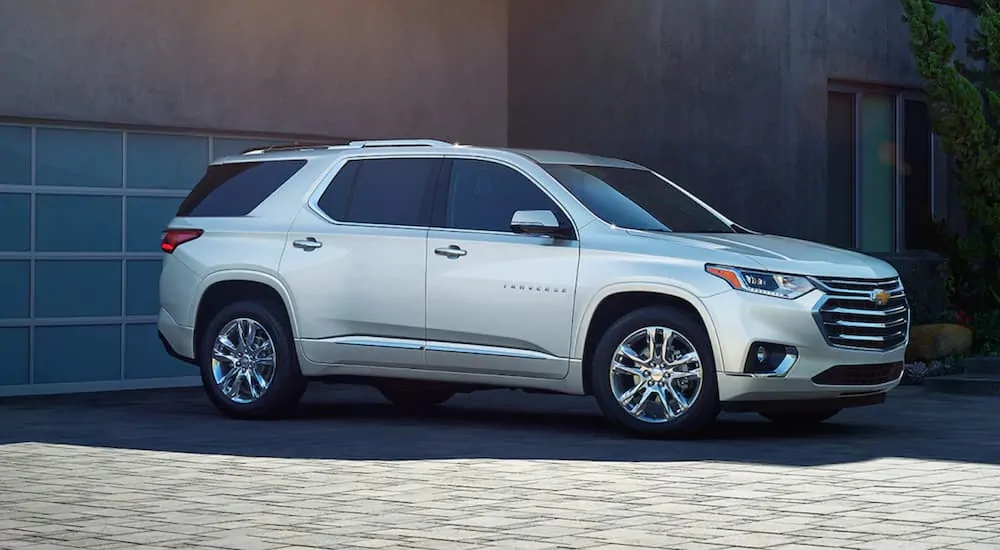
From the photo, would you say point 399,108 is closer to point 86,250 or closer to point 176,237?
point 86,250

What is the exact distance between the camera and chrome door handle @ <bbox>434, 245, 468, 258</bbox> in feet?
40.8

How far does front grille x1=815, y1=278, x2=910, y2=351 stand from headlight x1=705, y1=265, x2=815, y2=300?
0.50 feet

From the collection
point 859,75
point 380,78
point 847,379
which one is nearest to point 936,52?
point 859,75

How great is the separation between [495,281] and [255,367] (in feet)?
7.32

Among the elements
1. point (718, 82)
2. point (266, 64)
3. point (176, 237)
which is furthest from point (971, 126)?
point (176, 237)

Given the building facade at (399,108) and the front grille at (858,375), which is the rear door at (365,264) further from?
the building facade at (399,108)

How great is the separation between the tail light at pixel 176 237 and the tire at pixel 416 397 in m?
1.90

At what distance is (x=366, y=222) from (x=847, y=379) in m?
3.58

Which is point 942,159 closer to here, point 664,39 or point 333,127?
point 664,39

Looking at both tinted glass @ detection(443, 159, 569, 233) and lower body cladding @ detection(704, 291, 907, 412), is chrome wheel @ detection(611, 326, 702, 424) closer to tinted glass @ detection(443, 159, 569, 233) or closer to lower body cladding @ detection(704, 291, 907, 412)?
lower body cladding @ detection(704, 291, 907, 412)

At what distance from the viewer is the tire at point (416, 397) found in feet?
47.3

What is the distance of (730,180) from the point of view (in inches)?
720

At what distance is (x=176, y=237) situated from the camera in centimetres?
1387

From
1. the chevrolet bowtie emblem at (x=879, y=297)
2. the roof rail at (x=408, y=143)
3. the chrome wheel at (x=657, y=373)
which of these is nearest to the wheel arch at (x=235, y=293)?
the roof rail at (x=408, y=143)
